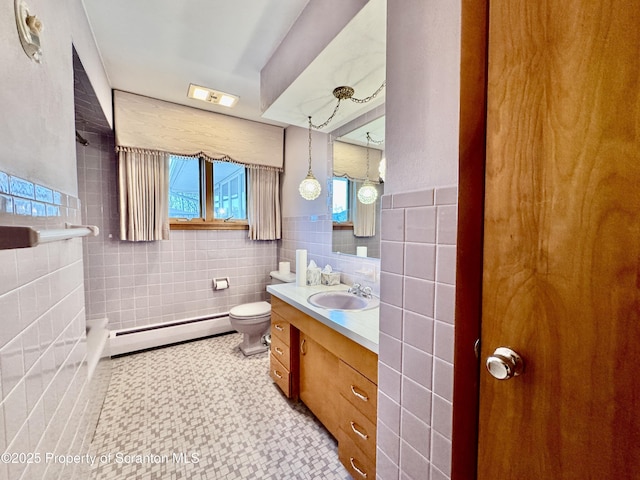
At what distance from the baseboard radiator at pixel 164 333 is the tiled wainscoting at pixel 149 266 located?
7cm

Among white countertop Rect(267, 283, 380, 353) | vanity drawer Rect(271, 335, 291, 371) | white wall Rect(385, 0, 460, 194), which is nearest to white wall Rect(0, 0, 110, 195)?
white wall Rect(385, 0, 460, 194)

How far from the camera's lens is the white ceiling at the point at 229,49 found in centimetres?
126

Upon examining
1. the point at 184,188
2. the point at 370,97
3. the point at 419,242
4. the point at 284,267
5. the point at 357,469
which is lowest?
the point at 357,469

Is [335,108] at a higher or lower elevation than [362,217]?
higher

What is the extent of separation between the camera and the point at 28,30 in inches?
28.0

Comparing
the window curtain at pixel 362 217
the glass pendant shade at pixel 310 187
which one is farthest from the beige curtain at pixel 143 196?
the window curtain at pixel 362 217

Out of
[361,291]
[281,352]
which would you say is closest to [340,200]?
[361,291]

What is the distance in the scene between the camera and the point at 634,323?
406mm

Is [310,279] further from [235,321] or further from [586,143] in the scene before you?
[586,143]

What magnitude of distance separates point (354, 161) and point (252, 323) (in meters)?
1.69

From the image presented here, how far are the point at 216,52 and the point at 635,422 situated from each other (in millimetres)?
2375

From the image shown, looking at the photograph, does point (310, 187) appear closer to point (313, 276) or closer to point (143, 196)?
point (313, 276)

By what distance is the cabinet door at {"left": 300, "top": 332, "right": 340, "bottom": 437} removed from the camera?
1392mm

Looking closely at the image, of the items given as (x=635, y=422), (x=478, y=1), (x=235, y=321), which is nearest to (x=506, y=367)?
(x=635, y=422)
